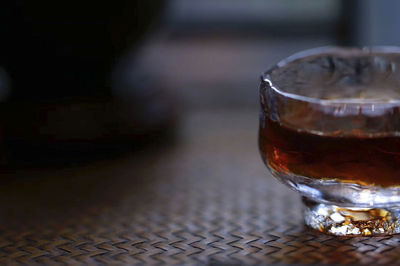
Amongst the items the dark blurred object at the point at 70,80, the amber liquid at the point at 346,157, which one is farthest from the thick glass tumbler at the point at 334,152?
the dark blurred object at the point at 70,80

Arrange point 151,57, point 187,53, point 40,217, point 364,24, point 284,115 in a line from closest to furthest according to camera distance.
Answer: point 284,115 → point 40,217 → point 151,57 → point 364,24 → point 187,53

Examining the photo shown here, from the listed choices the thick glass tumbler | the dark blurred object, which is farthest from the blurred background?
the thick glass tumbler

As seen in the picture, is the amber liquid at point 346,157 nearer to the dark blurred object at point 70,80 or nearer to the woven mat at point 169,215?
the woven mat at point 169,215

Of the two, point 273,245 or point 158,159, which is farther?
point 158,159

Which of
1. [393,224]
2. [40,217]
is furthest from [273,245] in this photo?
[40,217]

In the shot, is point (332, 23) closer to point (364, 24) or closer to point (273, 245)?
point (364, 24)

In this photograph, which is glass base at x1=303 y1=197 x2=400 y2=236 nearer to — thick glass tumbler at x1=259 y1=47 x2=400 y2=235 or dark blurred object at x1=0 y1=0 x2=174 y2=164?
thick glass tumbler at x1=259 y1=47 x2=400 y2=235

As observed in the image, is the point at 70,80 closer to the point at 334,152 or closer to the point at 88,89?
the point at 88,89
